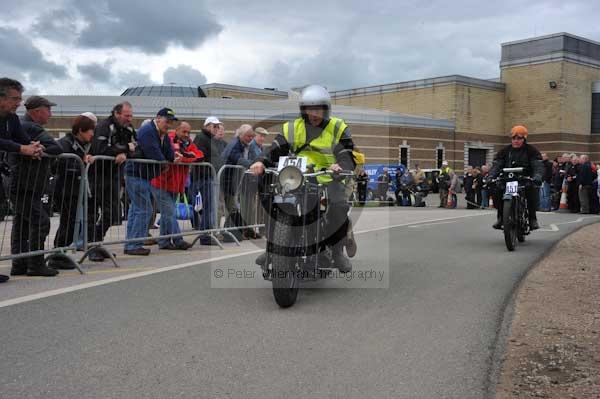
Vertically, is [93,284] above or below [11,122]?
below

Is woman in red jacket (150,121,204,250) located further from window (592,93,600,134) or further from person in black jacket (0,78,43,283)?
window (592,93,600,134)

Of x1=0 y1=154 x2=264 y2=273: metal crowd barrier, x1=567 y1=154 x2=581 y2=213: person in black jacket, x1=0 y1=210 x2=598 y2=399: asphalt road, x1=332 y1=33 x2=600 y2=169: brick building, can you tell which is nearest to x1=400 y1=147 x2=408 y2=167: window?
x1=332 y1=33 x2=600 y2=169: brick building

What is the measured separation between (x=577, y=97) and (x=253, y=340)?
55.7 metres

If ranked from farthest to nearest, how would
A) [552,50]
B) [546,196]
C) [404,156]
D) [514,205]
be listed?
[552,50] → [404,156] → [546,196] → [514,205]

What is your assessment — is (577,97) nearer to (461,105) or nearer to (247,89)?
(461,105)

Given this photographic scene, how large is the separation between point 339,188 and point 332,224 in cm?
38

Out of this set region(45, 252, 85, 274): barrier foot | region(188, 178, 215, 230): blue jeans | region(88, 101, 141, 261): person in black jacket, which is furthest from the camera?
region(188, 178, 215, 230): blue jeans

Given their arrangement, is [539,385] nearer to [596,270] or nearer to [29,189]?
[596,270]

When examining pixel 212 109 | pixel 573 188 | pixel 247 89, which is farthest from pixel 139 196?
pixel 247 89

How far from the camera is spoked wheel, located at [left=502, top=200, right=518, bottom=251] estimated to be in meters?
9.23

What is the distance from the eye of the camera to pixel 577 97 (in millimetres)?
53062

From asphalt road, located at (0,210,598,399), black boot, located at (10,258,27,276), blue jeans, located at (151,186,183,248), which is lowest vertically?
asphalt road, located at (0,210,598,399)

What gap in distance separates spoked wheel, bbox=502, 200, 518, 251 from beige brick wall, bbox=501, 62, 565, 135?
4674 centimetres

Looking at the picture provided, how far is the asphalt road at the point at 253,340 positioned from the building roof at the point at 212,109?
29036mm
